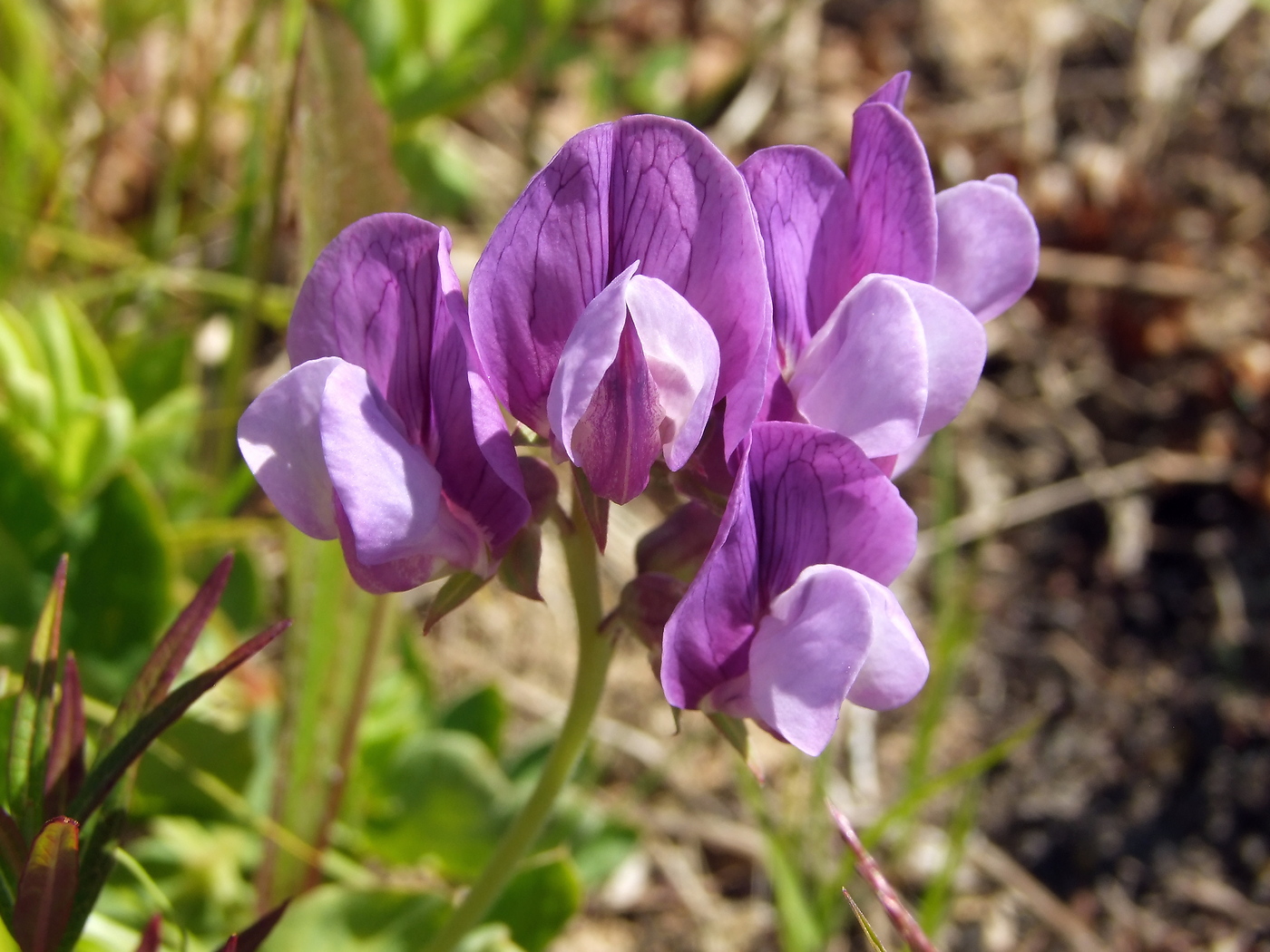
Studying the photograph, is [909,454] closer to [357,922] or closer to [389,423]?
[389,423]

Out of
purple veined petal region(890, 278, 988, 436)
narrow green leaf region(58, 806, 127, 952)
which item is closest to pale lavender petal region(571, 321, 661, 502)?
purple veined petal region(890, 278, 988, 436)

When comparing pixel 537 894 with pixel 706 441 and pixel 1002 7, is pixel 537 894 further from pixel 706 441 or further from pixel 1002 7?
pixel 1002 7

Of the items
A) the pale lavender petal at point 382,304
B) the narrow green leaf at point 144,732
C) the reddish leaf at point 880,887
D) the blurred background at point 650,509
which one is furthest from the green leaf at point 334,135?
the reddish leaf at point 880,887

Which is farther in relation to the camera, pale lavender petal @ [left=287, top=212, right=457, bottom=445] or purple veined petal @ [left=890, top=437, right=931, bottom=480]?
purple veined petal @ [left=890, top=437, right=931, bottom=480]

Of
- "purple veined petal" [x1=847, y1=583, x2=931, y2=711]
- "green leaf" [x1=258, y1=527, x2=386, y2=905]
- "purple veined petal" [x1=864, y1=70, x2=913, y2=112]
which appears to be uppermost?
"purple veined petal" [x1=864, y1=70, x2=913, y2=112]

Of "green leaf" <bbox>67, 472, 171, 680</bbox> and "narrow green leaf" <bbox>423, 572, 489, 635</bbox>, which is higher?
"narrow green leaf" <bbox>423, 572, 489, 635</bbox>

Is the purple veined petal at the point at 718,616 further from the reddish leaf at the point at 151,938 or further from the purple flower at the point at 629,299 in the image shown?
the reddish leaf at the point at 151,938

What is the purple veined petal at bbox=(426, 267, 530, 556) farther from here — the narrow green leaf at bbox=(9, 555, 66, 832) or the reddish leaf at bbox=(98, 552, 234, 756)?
the narrow green leaf at bbox=(9, 555, 66, 832)
